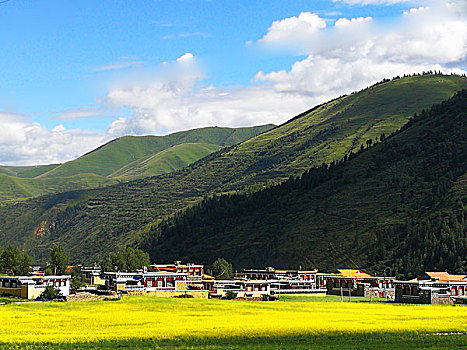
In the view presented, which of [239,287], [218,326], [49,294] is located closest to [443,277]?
[239,287]

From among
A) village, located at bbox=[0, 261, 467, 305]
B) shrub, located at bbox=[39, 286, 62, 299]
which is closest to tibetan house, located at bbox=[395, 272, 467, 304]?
village, located at bbox=[0, 261, 467, 305]

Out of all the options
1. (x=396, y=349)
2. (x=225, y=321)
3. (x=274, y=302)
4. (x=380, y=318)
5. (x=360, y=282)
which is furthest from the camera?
(x=360, y=282)

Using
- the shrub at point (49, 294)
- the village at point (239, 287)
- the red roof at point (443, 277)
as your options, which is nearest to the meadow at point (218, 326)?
the shrub at point (49, 294)

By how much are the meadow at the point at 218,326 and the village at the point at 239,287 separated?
65.7 feet

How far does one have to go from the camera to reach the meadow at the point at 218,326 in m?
76.9

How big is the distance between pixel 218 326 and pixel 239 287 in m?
66.8

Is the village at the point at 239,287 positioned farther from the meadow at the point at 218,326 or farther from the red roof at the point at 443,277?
the meadow at the point at 218,326

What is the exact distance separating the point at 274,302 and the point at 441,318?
41554 millimetres

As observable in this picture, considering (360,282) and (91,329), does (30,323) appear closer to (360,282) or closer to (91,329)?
(91,329)

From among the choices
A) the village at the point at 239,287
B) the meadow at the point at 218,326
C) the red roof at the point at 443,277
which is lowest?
the meadow at the point at 218,326

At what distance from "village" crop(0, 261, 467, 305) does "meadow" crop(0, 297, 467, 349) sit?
2002 centimetres

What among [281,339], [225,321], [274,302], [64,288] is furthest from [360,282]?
[281,339]

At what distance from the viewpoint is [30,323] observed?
297ft

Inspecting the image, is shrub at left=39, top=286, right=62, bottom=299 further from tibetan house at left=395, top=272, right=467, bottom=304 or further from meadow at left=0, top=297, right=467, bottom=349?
tibetan house at left=395, top=272, right=467, bottom=304
